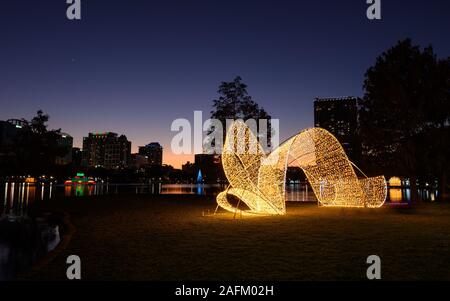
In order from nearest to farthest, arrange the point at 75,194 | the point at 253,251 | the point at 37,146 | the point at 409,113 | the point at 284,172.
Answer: the point at 253,251 < the point at 284,172 < the point at 409,113 < the point at 75,194 < the point at 37,146

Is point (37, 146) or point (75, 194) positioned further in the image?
point (37, 146)

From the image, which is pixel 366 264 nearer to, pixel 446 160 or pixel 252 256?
pixel 252 256

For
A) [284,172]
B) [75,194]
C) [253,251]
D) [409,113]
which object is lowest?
[75,194]

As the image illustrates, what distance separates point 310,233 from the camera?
405 inches

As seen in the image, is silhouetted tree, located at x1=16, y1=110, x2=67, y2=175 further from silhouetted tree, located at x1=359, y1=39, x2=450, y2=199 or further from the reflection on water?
silhouetted tree, located at x1=359, y1=39, x2=450, y2=199

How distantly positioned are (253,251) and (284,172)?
24.7 feet

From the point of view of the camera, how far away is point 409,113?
24.0m

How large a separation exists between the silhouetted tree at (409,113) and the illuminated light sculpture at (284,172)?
6.67 meters

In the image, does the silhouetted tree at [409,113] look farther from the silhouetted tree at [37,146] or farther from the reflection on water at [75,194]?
the silhouetted tree at [37,146]

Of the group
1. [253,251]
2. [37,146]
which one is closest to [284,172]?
[253,251]

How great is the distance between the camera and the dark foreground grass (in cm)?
601

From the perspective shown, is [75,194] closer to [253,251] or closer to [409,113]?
[409,113]

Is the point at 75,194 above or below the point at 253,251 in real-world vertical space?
below

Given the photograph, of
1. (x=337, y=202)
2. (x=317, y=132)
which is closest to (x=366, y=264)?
(x=317, y=132)
